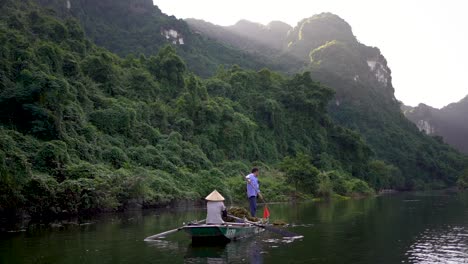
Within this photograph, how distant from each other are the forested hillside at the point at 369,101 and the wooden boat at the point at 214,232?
64.8 meters

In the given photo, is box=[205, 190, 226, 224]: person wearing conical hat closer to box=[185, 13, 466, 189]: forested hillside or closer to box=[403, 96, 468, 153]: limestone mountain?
box=[185, 13, 466, 189]: forested hillside

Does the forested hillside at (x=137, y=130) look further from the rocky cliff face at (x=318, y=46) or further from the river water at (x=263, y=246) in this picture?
the rocky cliff face at (x=318, y=46)

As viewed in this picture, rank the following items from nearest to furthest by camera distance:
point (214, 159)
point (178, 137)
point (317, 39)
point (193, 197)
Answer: point (193, 197), point (178, 137), point (214, 159), point (317, 39)

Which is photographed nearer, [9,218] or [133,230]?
[133,230]

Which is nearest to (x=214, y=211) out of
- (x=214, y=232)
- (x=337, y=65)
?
(x=214, y=232)

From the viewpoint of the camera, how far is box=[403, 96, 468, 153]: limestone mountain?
130500mm

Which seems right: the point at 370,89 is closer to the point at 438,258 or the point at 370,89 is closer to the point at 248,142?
the point at 248,142

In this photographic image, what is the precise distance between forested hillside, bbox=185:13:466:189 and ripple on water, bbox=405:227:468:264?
61570 mm

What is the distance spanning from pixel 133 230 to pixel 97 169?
1000 centimetres

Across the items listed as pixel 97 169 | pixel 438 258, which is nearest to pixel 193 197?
pixel 97 169

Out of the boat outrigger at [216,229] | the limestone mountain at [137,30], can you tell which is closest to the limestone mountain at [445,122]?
the limestone mountain at [137,30]

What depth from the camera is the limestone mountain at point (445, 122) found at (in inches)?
5138

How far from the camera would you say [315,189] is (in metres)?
39.1

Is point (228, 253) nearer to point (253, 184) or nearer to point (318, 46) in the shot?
point (253, 184)
